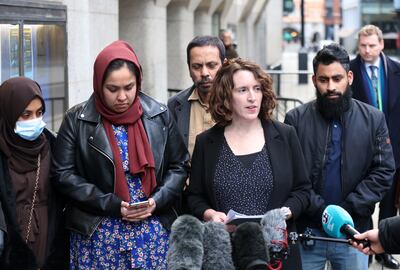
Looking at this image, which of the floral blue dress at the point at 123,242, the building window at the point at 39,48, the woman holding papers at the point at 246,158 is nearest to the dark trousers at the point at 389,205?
the woman holding papers at the point at 246,158

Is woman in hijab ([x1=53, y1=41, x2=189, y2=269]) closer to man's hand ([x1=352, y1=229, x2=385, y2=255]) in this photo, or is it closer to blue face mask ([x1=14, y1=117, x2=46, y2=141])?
blue face mask ([x1=14, y1=117, x2=46, y2=141])

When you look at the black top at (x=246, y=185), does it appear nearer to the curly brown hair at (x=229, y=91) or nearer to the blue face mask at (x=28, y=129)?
the curly brown hair at (x=229, y=91)

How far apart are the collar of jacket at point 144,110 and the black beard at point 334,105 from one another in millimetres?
1082

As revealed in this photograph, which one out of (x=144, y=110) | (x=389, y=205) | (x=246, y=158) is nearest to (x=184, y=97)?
(x=144, y=110)

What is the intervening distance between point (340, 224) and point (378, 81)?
12.4 ft

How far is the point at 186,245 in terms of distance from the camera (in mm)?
3650

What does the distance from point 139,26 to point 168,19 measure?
349 centimetres

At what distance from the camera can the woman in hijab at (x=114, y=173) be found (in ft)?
14.9

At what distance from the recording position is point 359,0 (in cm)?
9044

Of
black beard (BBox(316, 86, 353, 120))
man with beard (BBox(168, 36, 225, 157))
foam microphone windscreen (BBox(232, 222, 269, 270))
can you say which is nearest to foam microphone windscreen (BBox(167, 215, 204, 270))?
foam microphone windscreen (BBox(232, 222, 269, 270))

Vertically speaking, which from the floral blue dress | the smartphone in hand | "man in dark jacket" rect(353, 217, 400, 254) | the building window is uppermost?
the building window

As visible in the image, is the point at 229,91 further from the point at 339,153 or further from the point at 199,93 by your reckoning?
the point at 199,93

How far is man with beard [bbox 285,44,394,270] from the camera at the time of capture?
502 cm

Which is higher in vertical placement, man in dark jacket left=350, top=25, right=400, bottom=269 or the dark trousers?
man in dark jacket left=350, top=25, right=400, bottom=269
